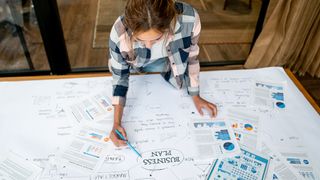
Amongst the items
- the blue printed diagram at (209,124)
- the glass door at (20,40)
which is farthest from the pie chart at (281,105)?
the glass door at (20,40)

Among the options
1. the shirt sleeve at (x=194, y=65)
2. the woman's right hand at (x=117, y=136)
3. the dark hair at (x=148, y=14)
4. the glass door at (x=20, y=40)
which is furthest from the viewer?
the glass door at (x=20, y=40)

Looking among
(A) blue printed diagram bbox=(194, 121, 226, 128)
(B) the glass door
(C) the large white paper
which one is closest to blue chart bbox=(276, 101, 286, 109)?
(A) blue printed diagram bbox=(194, 121, 226, 128)

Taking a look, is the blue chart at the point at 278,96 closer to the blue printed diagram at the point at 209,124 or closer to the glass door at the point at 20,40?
the blue printed diagram at the point at 209,124

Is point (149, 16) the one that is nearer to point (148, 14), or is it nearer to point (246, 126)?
point (148, 14)

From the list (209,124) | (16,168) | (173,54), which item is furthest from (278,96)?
(16,168)

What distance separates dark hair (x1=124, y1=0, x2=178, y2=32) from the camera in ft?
2.57

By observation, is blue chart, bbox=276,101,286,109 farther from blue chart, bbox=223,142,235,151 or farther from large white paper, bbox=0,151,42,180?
large white paper, bbox=0,151,42,180

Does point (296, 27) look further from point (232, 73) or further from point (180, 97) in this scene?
point (180, 97)

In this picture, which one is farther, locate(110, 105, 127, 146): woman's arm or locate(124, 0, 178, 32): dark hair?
locate(110, 105, 127, 146): woman's arm

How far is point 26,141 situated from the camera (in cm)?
94

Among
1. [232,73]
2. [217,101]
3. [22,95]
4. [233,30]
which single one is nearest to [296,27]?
[233,30]

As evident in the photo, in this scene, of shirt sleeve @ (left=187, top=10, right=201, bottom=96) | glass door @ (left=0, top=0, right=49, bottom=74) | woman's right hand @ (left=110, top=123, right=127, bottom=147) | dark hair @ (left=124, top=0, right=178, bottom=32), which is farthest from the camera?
glass door @ (left=0, top=0, right=49, bottom=74)

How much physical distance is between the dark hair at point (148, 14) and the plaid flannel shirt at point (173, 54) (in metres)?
0.15

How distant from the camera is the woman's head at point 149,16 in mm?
784
